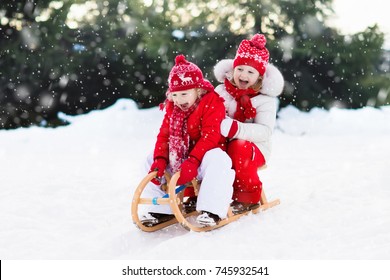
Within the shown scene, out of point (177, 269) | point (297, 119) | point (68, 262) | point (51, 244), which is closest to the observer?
point (177, 269)

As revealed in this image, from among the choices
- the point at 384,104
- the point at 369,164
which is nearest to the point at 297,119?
the point at 384,104

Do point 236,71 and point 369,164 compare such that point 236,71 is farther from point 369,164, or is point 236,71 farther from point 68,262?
point 369,164

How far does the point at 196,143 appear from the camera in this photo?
11.3 ft

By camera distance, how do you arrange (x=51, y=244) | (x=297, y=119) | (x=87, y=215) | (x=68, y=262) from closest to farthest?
(x=68, y=262) < (x=51, y=244) < (x=87, y=215) < (x=297, y=119)

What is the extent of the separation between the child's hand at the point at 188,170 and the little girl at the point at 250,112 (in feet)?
1.07

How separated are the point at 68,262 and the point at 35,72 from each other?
5200mm

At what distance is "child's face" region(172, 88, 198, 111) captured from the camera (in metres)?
3.38

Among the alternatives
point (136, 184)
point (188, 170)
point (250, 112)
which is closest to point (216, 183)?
point (188, 170)


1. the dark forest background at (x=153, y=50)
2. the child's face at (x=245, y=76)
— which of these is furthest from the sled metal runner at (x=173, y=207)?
the dark forest background at (x=153, y=50)

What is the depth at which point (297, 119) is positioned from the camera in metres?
8.29

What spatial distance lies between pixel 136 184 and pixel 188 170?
2133 mm

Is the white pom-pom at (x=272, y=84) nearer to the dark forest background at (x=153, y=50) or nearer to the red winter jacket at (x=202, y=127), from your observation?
the red winter jacket at (x=202, y=127)

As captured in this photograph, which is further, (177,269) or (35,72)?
(35,72)

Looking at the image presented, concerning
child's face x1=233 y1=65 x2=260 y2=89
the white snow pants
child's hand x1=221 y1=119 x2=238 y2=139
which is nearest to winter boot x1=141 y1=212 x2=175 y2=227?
the white snow pants
